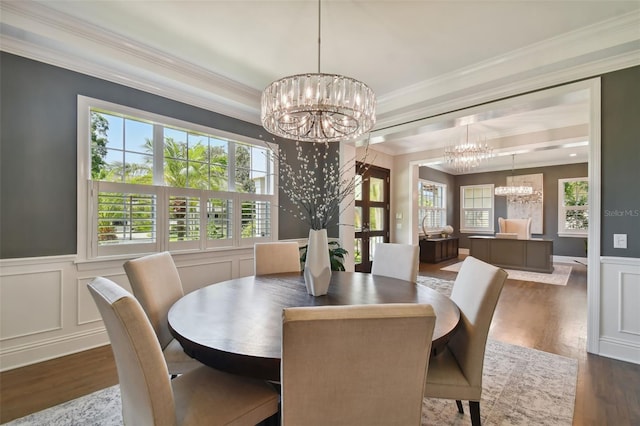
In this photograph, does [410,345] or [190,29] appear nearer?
[410,345]

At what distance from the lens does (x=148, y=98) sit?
2984 mm

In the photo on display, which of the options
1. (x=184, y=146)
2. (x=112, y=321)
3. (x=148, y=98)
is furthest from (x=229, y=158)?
(x=112, y=321)

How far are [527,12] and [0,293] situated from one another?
4.57 m

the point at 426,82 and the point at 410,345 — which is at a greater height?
the point at 426,82

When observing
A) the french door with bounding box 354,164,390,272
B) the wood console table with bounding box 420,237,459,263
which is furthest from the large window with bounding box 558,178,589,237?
the french door with bounding box 354,164,390,272

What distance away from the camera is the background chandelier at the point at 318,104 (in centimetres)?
191

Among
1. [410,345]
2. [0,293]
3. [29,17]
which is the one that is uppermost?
[29,17]

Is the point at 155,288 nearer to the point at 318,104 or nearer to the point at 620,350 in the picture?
the point at 318,104

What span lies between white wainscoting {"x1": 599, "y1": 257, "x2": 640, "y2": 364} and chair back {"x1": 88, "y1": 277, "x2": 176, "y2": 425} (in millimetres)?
3394

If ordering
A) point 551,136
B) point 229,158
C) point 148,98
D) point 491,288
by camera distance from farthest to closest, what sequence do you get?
point 551,136 → point 229,158 → point 148,98 → point 491,288

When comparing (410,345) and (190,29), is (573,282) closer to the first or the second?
(410,345)

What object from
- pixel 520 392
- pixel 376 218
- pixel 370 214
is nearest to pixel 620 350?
pixel 520 392

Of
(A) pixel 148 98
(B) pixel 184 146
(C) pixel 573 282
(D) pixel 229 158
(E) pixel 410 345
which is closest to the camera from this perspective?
(E) pixel 410 345

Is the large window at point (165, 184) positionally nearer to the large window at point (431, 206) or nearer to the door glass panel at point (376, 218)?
the door glass panel at point (376, 218)
